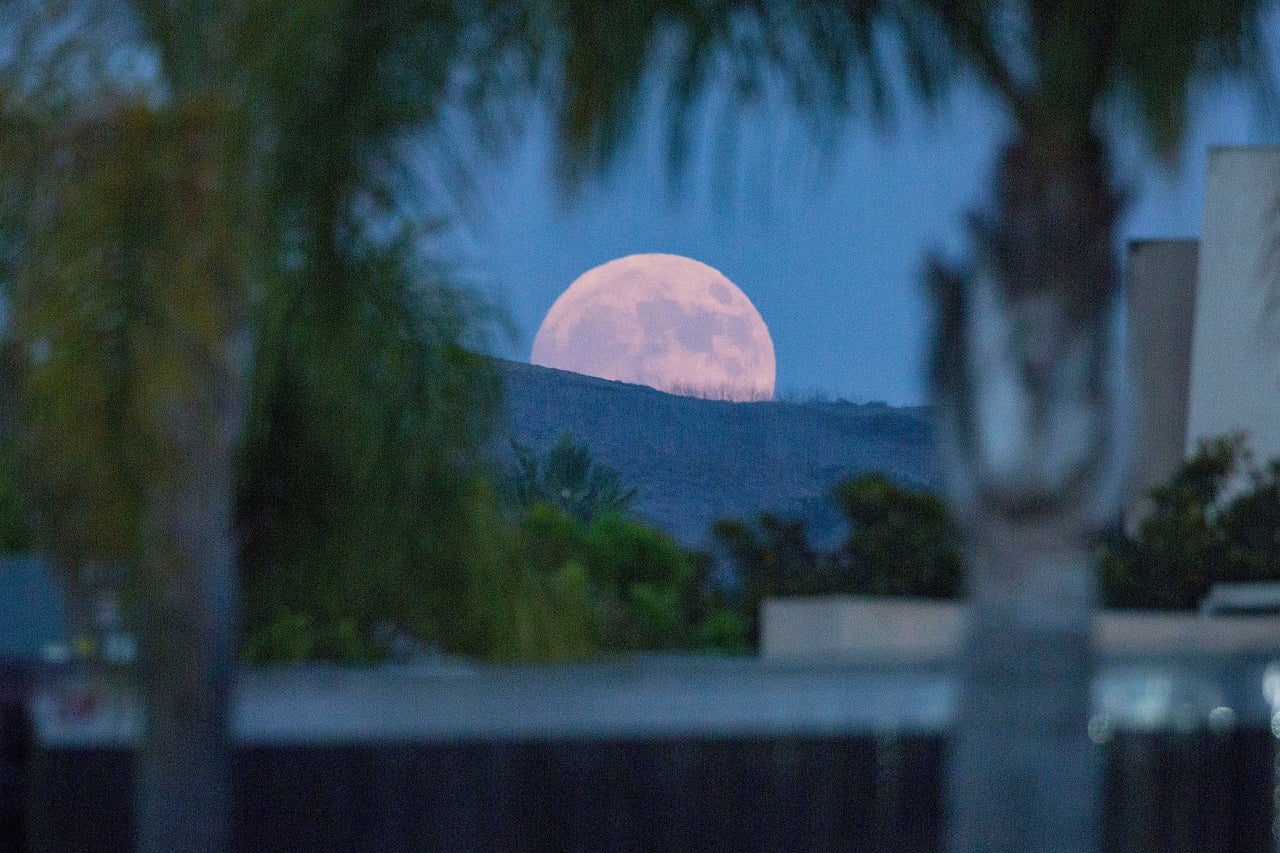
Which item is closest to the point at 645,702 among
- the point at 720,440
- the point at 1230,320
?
the point at 1230,320

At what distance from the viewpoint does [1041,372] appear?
14.8 ft

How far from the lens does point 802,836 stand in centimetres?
570

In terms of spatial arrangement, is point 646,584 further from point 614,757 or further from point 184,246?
point 184,246

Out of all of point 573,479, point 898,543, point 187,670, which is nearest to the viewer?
point 187,670

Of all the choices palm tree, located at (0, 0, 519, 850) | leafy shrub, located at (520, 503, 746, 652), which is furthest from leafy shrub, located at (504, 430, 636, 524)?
palm tree, located at (0, 0, 519, 850)

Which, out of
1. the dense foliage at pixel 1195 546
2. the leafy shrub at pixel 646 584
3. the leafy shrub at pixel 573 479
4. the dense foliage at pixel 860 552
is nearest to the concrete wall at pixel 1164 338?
the dense foliage at pixel 860 552

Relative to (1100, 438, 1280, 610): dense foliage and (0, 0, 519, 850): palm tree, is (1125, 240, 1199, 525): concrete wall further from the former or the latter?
(0, 0, 519, 850): palm tree

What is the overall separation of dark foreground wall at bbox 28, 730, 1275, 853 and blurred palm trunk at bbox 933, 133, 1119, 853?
1.02 metres

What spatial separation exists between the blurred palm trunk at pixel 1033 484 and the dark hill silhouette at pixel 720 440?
105533mm

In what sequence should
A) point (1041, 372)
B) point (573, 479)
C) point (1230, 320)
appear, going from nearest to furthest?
1. point (1041, 372)
2. point (1230, 320)
3. point (573, 479)

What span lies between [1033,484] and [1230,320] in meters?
20.9

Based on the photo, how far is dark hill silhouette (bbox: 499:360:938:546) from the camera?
11462 centimetres

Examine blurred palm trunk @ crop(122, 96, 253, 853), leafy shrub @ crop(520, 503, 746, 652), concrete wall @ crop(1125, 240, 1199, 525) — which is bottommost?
leafy shrub @ crop(520, 503, 746, 652)

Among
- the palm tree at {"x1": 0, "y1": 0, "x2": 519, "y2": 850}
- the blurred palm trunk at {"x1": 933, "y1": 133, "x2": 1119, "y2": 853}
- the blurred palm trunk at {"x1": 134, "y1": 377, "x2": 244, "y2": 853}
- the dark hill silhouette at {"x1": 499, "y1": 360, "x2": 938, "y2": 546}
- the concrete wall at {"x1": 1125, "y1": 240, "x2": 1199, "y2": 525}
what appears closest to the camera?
the blurred palm trunk at {"x1": 933, "y1": 133, "x2": 1119, "y2": 853}
